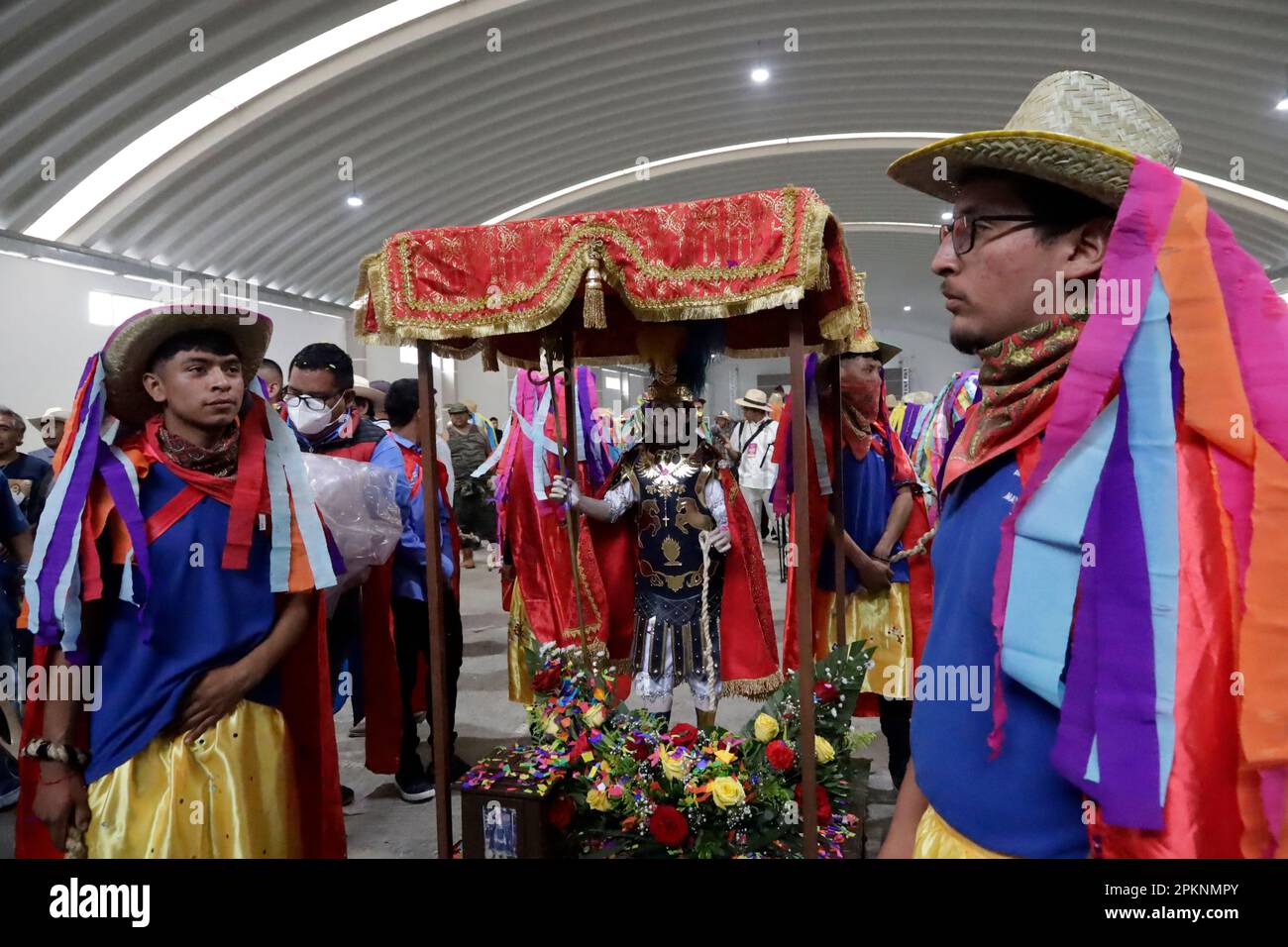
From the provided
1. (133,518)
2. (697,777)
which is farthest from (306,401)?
(697,777)

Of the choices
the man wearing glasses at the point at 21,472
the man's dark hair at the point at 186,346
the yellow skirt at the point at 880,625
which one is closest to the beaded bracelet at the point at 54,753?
the man's dark hair at the point at 186,346

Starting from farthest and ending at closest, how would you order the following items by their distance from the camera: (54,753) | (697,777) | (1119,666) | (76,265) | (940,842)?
1. (76,265)
2. (697,777)
3. (54,753)
4. (940,842)
5. (1119,666)

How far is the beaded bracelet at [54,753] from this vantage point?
1.75m

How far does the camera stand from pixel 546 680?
9.79 ft

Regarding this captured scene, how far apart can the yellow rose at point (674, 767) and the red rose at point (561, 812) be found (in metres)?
0.37

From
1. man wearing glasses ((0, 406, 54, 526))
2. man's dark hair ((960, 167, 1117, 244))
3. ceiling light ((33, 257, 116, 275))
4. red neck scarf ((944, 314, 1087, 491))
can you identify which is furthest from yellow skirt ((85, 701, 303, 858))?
ceiling light ((33, 257, 116, 275))

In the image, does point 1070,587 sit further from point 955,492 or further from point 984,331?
point 984,331

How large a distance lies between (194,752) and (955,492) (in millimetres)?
1930

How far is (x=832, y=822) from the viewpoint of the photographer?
2721 millimetres

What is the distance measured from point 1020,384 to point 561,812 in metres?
2.23

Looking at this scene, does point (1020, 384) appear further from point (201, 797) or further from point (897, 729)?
point (897, 729)

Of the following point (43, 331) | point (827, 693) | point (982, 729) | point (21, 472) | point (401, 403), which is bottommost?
point (827, 693)

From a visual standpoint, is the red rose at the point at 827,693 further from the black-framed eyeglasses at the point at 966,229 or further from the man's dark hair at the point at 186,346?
the man's dark hair at the point at 186,346

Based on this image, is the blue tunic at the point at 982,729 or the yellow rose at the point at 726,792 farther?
the yellow rose at the point at 726,792
